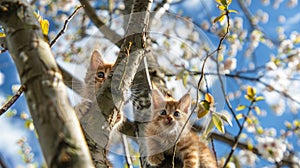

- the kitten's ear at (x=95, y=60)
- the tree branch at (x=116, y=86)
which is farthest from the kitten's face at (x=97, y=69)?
the tree branch at (x=116, y=86)

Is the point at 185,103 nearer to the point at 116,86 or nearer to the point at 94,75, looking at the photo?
the point at 94,75

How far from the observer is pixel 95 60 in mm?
1761

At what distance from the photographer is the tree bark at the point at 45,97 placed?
473 millimetres

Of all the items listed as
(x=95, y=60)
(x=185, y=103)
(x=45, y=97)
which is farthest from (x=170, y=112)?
(x=45, y=97)

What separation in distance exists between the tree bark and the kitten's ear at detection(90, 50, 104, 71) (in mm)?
1013

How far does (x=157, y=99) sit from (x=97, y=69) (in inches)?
16.4

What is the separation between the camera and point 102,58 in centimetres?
175

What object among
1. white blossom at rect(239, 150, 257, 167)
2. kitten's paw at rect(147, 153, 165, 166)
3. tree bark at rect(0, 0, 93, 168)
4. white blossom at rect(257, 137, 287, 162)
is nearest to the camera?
tree bark at rect(0, 0, 93, 168)

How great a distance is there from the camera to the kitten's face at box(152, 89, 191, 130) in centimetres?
213

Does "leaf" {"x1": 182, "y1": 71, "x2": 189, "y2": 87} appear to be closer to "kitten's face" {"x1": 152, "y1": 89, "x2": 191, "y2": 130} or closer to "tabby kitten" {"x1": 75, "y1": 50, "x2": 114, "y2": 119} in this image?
"kitten's face" {"x1": 152, "y1": 89, "x2": 191, "y2": 130}

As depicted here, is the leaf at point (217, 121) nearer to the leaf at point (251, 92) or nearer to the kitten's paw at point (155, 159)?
the kitten's paw at point (155, 159)

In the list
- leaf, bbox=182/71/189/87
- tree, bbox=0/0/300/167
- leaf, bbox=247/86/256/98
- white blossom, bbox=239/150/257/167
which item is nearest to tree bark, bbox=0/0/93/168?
tree, bbox=0/0/300/167

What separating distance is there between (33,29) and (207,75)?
1.37 metres

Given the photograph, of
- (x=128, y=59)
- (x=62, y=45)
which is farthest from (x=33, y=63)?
(x=62, y=45)
